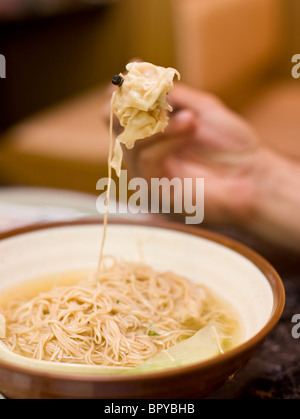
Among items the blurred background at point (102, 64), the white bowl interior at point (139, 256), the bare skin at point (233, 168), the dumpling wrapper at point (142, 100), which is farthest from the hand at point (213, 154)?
the blurred background at point (102, 64)

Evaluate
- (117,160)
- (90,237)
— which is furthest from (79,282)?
(117,160)

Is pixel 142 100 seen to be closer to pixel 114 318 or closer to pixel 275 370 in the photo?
pixel 114 318

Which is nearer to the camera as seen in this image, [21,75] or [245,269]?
[245,269]

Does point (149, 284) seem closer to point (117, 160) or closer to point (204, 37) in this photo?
point (117, 160)

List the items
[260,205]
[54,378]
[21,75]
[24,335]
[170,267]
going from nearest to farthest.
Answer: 1. [54,378]
2. [24,335]
3. [170,267]
4. [260,205]
5. [21,75]

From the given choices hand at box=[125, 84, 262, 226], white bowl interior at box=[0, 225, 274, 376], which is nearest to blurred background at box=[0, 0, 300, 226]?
hand at box=[125, 84, 262, 226]
